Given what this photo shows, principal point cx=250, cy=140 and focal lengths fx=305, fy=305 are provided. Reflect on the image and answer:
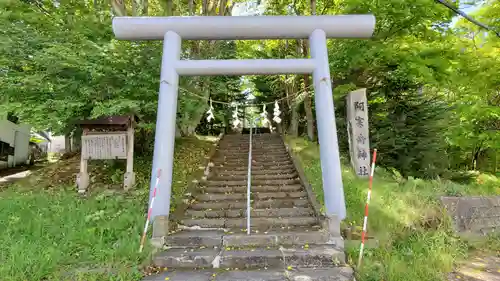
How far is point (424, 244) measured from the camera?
17.0 ft

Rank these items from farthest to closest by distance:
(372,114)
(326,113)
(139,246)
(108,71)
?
(372,114), (108,71), (326,113), (139,246)

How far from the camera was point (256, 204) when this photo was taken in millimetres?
7008

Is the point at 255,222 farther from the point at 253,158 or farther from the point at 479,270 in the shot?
the point at 253,158

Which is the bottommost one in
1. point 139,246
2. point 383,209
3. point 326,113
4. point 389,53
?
point 139,246

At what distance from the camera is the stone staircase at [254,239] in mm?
4465

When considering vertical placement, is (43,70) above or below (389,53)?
below

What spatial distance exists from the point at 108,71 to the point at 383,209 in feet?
21.2

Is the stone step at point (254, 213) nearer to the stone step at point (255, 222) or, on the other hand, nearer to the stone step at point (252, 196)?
the stone step at point (255, 222)

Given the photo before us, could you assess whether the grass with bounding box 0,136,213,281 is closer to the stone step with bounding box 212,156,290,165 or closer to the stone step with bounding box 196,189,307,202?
the stone step with bounding box 196,189,307,202

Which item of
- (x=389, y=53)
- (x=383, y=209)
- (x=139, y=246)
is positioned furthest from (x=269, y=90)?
(x=139, y=246)

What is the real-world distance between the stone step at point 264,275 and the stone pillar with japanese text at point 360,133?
4.30m

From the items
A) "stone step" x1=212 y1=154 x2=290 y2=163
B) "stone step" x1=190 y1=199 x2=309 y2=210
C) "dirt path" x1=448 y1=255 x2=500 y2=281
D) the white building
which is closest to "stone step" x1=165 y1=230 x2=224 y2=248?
"stone step" x1=190 y1=199 x2=309 y2=210

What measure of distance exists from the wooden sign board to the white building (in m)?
5.94

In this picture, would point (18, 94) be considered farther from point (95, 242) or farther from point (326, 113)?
point (326, 113)
